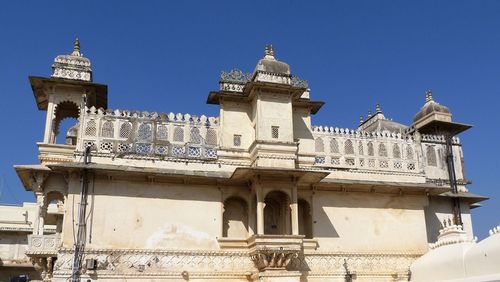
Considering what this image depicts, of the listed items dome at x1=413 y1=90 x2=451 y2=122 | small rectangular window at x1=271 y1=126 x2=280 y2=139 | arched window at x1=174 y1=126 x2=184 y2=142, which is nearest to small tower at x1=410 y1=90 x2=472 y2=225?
dome at x1=413 y1=90 x2=451 y2=122

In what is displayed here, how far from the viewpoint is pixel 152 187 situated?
20094 mm

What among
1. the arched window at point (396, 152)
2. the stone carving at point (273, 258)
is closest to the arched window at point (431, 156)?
the arched window at point (396, 152)

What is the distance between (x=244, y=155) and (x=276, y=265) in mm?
4887

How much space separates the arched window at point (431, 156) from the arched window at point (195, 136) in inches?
443

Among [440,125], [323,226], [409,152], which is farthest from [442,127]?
[323,226]

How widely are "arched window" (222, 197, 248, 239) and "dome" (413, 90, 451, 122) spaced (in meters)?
10.9

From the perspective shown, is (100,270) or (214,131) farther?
(214,131)

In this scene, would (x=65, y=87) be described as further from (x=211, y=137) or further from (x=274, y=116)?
(x=274, y=116)

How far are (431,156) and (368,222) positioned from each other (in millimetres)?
5188

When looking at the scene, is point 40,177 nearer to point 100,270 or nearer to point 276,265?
point 100,270

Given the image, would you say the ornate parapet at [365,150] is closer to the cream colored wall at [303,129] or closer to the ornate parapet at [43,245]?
the cream colored wall at [303,129]

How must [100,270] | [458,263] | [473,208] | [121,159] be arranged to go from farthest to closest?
[473,208]
[121,159]
[100,270]
[458,263]

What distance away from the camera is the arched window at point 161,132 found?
20.9m

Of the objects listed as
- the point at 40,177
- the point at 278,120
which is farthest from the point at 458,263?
the point at 40,177
